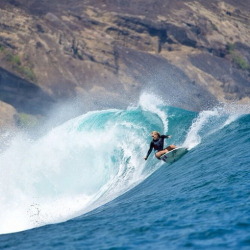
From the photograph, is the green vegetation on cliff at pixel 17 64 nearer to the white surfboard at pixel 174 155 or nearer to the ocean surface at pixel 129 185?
the ocean surface at pixel 129 185

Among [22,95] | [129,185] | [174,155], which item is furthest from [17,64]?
[129,185]

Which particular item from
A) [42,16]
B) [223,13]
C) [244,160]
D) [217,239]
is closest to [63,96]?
[42,16]

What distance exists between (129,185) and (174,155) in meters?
1.91

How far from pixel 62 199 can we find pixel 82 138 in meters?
4.36

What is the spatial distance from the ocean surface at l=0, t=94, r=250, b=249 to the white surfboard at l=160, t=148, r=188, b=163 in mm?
244

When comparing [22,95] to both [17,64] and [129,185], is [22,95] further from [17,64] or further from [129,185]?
[129,185]

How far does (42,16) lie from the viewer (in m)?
71.4

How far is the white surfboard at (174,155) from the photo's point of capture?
19736 mm

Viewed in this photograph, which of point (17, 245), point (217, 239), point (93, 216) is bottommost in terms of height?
point (217, 239)

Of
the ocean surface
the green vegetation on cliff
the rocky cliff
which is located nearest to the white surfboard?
the ocean surface

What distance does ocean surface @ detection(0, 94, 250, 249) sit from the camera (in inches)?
457

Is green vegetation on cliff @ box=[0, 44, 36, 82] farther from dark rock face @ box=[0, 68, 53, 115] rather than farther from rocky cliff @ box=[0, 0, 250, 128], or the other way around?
dark rock face @ box=[0, 68, 53, 115]

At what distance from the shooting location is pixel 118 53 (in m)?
70.9

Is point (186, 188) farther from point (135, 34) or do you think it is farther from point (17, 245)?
point (135, 34)
